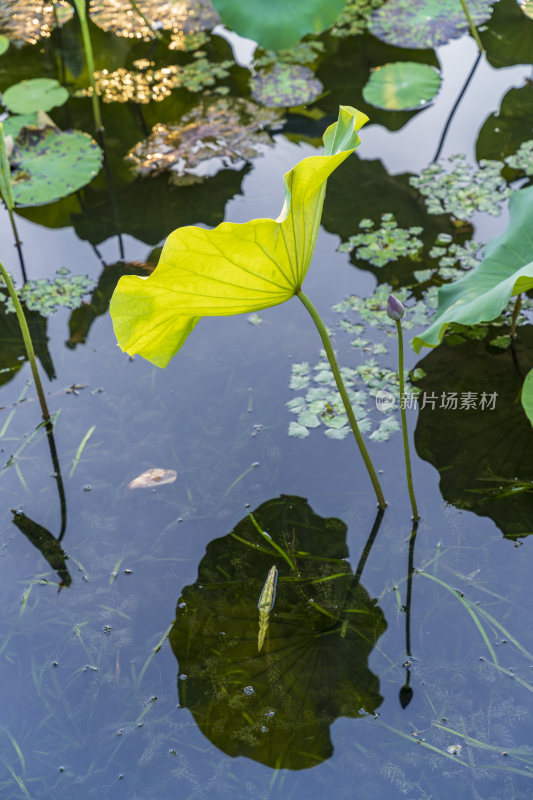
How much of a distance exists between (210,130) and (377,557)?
2677 mm

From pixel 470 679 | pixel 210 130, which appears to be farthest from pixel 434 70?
pixel 470 679

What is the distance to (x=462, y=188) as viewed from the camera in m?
3.32

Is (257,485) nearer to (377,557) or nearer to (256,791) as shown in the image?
(377,557)

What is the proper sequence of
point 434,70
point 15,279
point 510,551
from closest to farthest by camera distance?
point 510,551 → point 15,279 → point 434,70

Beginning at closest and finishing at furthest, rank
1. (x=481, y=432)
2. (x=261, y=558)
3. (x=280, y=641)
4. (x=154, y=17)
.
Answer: (x=280, y=641) → (x=261, y=558) → (x=481, y=432) → (x=154, y=17)

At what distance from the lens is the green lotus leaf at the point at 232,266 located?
5.15 feet

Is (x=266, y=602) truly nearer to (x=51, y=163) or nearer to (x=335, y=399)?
(x=335, y=399)

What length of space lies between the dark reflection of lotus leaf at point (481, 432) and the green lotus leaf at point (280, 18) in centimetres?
233

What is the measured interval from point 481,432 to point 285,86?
270 cm

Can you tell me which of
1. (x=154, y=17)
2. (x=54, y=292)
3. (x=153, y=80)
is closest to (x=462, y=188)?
(x=54, y=292)

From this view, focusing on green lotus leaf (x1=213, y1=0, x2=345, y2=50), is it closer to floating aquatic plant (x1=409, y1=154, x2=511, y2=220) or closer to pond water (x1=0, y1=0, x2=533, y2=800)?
floating aquatic plant (x1=409, y1=154, x2=511, y2=220)

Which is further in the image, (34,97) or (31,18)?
(31,18)

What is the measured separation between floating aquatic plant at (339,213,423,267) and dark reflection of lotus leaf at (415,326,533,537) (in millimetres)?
579

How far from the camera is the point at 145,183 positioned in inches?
144
